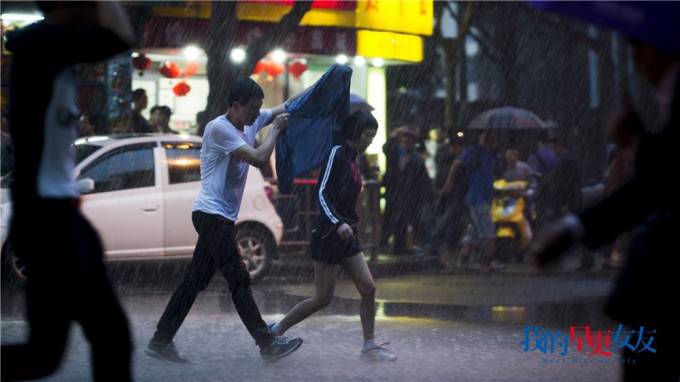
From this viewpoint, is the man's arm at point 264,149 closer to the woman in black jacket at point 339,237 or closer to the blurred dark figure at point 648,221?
the woman in black jacket at point 339,237

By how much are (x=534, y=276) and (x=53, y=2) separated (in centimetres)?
1165

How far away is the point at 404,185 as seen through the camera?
17.9 metres

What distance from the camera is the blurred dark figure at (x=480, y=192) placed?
54.5 feet

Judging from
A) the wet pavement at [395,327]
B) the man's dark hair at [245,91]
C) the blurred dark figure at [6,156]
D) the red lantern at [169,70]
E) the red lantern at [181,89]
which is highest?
the red lantern at [169,70]

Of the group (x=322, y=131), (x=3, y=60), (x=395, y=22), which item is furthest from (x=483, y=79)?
(x=322, y=131)

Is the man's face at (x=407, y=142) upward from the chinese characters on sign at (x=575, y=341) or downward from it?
upward

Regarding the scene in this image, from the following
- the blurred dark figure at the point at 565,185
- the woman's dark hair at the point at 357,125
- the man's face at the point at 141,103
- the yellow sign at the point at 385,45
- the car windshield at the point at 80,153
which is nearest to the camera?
the woman's dark hair at the point at 357,125

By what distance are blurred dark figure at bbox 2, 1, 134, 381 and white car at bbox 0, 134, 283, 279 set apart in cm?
891

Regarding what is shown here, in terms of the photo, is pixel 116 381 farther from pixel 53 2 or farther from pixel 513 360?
pixel 513 360

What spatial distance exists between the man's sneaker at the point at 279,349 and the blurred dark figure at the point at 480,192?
8.56 m

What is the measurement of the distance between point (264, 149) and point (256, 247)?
655 cm

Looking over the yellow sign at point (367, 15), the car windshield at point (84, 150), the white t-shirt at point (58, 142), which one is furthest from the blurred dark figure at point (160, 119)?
the white t-shirt at point (58, 142)

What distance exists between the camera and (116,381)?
14.1 ft

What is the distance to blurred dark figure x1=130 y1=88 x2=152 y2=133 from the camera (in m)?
→ 16.7
